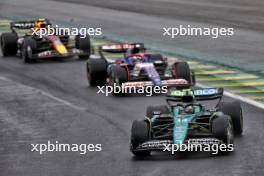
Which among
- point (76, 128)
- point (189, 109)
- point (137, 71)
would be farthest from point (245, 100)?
point (189, 109)

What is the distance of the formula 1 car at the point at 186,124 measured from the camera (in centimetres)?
1845

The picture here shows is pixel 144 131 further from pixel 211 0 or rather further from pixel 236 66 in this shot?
pixel 211 0

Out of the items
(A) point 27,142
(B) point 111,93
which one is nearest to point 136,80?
(B) point 111,93

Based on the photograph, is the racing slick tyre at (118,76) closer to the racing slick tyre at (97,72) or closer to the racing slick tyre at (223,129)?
the racing slick tyre at (97,72)

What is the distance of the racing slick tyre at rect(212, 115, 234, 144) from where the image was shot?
18.3 meters

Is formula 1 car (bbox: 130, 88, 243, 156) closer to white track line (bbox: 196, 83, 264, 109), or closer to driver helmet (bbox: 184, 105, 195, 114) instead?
driver helmet (bbox: 184, 105, 195, 114)

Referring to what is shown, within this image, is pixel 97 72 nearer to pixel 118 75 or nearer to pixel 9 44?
pixel 118 75

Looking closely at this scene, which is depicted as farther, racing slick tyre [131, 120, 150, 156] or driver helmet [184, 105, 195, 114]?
driver helmet [184, 105, 195, 114]

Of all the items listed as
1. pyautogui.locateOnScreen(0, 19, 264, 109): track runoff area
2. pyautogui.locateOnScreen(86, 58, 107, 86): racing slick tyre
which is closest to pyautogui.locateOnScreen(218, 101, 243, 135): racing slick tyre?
pyautogui.locateOnScreen(0, 19, 264, 109): track runoff area

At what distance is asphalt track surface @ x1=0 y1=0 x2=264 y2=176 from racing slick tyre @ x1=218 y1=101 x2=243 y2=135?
206mm

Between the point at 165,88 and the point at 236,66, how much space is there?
5.28 metres

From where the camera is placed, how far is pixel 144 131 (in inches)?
736

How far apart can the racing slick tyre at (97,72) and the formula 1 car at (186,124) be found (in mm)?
6837

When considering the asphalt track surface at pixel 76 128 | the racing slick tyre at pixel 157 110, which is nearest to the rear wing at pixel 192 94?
the racing slick tyre at pixel 157 110
